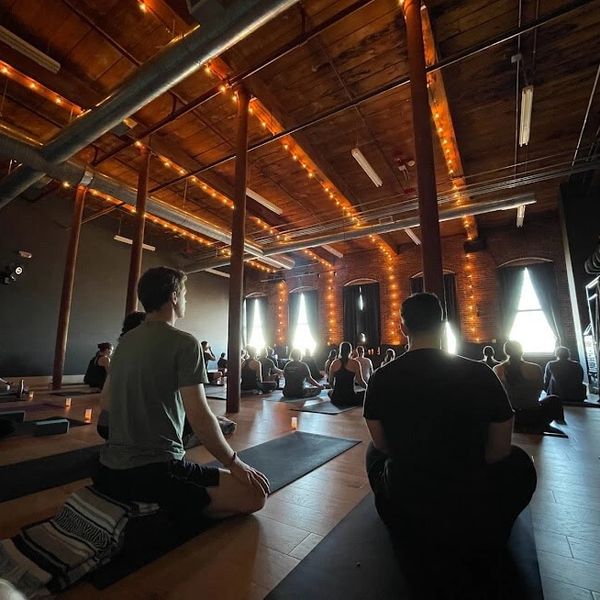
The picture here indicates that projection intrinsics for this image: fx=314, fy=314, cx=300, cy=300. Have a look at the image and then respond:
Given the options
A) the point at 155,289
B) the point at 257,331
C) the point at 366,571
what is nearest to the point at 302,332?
the point at 257,331

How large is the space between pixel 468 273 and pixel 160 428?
10.00 metres

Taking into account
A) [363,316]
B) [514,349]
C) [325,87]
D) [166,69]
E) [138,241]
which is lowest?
[514,349]

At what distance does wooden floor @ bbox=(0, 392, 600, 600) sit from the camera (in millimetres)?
1093

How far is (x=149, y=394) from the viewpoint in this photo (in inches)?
52.1

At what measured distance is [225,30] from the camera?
3.18 metres

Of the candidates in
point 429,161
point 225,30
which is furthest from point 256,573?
point 225,30

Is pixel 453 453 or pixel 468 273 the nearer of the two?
pixel 453 453

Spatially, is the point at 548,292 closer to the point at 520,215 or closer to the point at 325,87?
the point at 520,215

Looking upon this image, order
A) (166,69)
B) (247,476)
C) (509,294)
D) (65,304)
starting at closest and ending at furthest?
(247,476) < (166,69) < (65,304) < (509,294)

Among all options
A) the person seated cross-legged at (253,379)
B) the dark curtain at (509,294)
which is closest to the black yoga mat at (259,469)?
the person seated cross-legged at (253,379)

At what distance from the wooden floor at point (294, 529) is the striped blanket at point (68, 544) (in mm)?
76

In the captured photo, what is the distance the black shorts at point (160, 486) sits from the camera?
4.17 ft

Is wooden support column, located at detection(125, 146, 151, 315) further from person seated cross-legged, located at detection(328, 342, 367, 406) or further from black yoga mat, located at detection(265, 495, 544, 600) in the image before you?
black yoga mat, located at detection(265, 495, 544, 600)

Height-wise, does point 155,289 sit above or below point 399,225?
below
